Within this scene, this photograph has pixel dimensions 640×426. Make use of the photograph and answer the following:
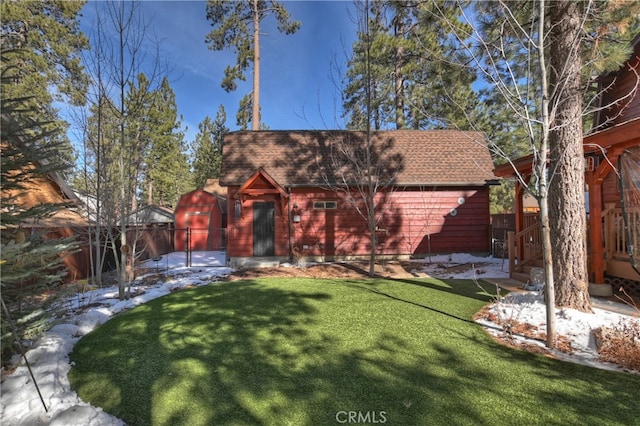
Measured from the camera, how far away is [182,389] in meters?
3.15

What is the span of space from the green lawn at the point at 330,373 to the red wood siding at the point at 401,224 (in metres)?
6.41

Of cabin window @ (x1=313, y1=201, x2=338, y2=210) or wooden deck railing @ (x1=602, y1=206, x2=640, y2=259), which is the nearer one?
wooden deck railing @ (x1=602, y1=206, x2=640, y2=259)

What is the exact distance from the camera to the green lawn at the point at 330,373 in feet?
8.95

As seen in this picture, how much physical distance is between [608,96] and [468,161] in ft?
14.8

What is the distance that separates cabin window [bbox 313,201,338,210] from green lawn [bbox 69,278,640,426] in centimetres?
672

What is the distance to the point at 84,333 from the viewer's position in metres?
4.94

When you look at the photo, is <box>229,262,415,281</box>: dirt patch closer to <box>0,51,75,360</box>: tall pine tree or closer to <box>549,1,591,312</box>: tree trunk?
<box>549,1,591,312</box>: tree trunk

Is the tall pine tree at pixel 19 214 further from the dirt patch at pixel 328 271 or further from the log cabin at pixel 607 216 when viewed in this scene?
the log cabin at pixel 607 216

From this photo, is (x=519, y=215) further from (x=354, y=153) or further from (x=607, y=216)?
(x=354, y=153)

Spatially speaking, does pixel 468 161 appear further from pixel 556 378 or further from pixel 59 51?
pixel 59 51

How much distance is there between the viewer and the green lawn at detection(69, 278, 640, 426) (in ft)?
8.95

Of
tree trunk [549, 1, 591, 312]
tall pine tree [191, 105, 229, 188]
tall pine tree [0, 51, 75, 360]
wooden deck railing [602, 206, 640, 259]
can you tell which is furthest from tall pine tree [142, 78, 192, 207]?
wooden deck railing [602, 206, 640, 259]

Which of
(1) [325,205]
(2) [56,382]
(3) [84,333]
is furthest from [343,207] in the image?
(2) [56,382]

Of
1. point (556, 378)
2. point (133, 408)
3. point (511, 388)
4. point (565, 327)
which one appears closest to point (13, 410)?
point (133, 408)
